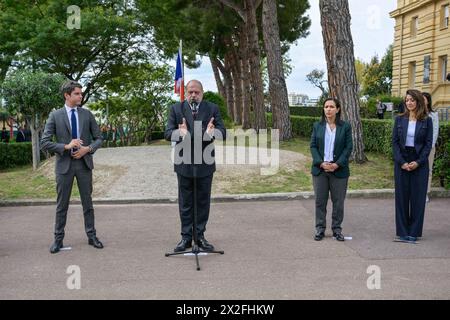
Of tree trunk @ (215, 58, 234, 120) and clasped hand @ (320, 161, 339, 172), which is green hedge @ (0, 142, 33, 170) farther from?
tree trunk @ (215, 58, 234, 120)

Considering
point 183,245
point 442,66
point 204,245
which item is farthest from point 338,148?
point 442,66

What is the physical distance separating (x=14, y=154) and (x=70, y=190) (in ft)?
43.1

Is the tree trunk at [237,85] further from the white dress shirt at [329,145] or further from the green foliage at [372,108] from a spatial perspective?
the white dress shirt at [329,145]

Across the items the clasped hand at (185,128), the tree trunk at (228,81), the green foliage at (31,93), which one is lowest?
the clasped hand at (185,128)

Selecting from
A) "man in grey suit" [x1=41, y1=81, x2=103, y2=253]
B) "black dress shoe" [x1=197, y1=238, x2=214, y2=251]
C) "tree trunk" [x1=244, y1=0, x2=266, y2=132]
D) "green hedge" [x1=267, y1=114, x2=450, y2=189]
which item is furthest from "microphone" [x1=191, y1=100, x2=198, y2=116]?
"tree trunk" [x1=244, y1=0, x2=266, y2=132]

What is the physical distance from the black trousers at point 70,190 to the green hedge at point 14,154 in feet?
42.0

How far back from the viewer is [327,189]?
7246 millimetres

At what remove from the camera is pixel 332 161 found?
7121 millimetres

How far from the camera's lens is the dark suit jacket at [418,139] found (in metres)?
6.99

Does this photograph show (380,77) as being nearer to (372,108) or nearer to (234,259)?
(372,108)

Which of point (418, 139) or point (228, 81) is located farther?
point (228, 81)

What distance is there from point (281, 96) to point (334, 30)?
22.0 ft

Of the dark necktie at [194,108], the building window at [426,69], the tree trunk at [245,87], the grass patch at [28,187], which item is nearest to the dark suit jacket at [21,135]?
the tree trunk at [245,87]

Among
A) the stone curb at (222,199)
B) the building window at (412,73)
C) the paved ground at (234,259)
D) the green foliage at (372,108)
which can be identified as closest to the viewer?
the paved ground at (234,259)
